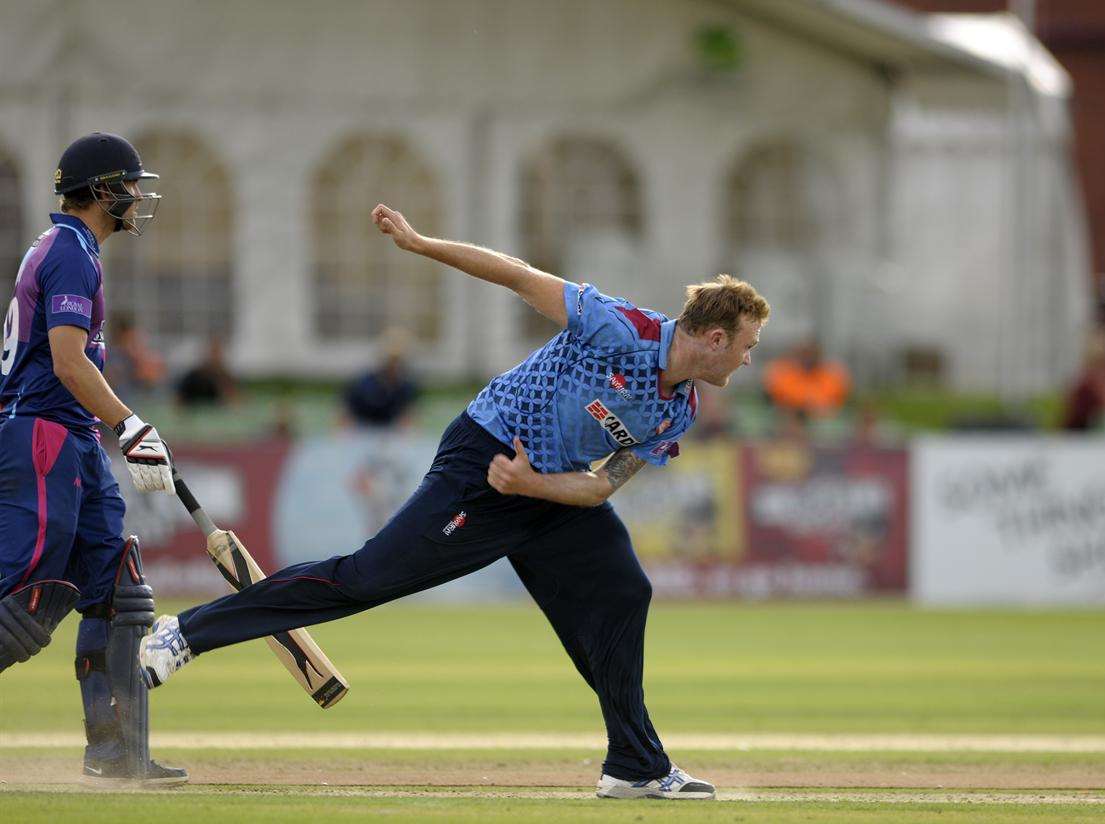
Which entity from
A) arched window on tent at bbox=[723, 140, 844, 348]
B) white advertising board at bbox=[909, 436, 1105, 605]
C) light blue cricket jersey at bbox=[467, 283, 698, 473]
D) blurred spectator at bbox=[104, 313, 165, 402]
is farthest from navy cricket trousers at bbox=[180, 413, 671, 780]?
arched window on tent at bbox=[723, 140, 844, 348]

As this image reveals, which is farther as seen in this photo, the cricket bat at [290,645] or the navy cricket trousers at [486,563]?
the cricket bat at [290,645]

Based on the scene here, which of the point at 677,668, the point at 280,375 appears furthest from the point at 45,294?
the point at 280,375

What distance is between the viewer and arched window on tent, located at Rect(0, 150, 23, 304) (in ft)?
68.3

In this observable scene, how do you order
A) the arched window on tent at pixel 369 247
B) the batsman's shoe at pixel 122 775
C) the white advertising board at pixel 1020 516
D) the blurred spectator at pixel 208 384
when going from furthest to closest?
the arched window on tent at pixel 369 247 < the blurred spectator at pixel 208 384 < the white advertising board at pixel 1020 516 < the batsman's shoe at pixel 122 775

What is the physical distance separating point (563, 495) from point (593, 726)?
9.58 feet

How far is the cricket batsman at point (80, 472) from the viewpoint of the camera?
21.8 ft

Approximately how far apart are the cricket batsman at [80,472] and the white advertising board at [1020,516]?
11.0 m

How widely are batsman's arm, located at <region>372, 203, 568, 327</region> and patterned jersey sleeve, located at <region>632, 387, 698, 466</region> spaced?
0.57 m

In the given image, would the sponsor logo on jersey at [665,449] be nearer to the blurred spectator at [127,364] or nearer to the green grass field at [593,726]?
the green grass field at [593,726]

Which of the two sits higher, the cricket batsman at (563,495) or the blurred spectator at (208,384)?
the cricket batsman at (563,495)

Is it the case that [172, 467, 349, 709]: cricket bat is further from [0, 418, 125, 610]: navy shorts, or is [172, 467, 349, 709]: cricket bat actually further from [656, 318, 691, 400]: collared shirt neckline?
[656, 318, 691, 400]: collared shirt neckline

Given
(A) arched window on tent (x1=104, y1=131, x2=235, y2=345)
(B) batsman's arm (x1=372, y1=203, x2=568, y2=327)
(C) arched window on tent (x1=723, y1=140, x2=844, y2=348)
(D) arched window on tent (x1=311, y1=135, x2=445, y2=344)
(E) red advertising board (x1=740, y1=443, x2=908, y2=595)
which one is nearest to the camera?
(B) batsman's arm (x1=372, y1=203, x2=568, y2=327)

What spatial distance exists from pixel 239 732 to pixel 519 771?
1781mm

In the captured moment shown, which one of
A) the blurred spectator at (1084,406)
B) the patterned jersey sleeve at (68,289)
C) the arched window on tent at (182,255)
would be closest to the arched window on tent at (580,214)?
the arched window on tent at (182,255)
